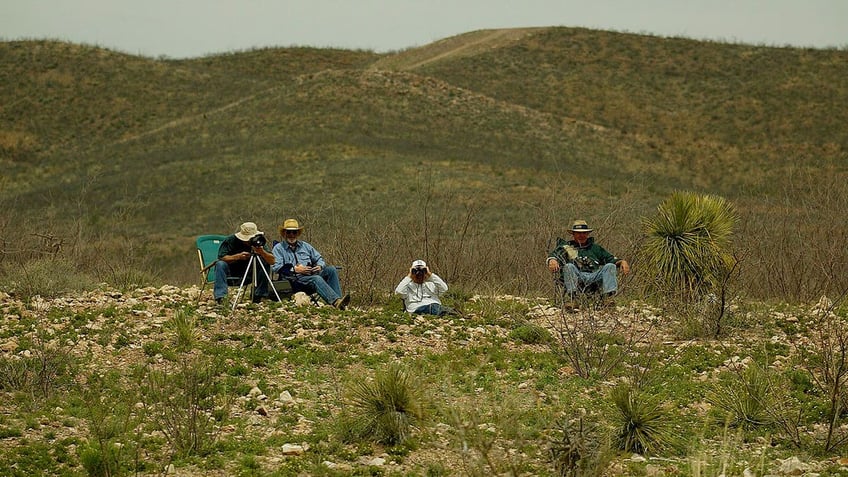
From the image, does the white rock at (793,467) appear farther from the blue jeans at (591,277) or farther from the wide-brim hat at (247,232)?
the wide-brim hat at (247,232)

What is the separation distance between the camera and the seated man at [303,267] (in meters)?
11.6

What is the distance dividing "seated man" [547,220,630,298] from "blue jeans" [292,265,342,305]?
253 centimetres

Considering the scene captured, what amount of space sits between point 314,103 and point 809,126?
25.5 m

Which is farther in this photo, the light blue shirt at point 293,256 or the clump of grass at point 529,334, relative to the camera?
the light blue shirt at point 293,256

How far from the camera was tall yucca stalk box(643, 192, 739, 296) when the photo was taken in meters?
12.0

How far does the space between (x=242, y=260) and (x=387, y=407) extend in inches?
193

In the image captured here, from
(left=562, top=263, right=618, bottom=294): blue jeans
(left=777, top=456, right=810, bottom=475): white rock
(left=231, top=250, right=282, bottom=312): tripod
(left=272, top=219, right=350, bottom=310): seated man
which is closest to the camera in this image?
(left=777, top=456, right=810, bottom=475): white rock

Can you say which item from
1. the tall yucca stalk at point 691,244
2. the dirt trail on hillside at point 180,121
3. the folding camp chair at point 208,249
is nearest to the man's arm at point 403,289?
the folding camp chair at point 208,249

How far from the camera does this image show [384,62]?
226 ft

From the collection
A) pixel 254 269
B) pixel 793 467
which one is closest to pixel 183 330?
pixel 254 269

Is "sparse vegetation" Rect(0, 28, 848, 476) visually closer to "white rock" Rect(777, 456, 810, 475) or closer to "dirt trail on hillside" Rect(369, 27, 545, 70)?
"white rock" Rect(777, 456, 810, 475)

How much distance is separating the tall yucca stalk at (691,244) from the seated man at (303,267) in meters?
3.93

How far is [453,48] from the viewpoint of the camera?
2675 inches

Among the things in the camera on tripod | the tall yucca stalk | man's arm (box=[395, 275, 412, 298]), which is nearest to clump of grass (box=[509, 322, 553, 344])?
man's arm (box=[395, 275, 412, 298])
